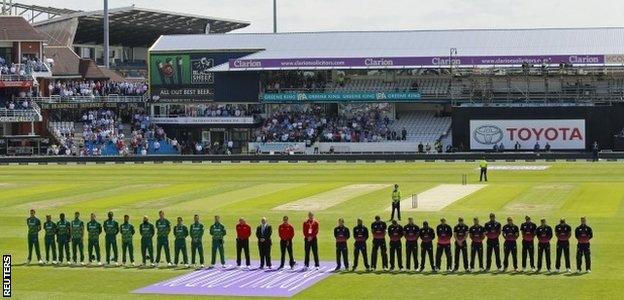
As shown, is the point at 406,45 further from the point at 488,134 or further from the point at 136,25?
the point at 136,25

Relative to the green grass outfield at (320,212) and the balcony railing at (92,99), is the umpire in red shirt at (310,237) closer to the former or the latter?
the green grass outfield at (320,212)

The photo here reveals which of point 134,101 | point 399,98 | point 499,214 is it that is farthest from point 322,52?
point 499,214

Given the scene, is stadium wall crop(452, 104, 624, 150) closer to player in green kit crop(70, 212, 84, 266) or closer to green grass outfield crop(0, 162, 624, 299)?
green grass outfield crop(0, 162, 624, 299)

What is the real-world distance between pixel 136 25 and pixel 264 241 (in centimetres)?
9182

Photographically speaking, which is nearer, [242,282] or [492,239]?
[242,282]

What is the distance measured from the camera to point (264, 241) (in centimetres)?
2936

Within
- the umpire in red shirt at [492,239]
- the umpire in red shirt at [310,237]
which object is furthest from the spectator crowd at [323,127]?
the umpire in red shirt at [492,239]

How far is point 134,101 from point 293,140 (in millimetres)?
A: 16143

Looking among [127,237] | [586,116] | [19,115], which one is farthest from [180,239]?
[19,115]

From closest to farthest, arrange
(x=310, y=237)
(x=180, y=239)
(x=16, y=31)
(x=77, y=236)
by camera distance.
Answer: (x=310, y=237) → (x=180, y=239) → (x=77, y=236) → (x=16, y=31)

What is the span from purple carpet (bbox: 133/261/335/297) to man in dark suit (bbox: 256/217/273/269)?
289 millimetres

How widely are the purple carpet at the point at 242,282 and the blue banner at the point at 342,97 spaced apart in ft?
198

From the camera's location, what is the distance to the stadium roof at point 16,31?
9375 centimetres

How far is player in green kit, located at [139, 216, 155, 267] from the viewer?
98.1 ft
